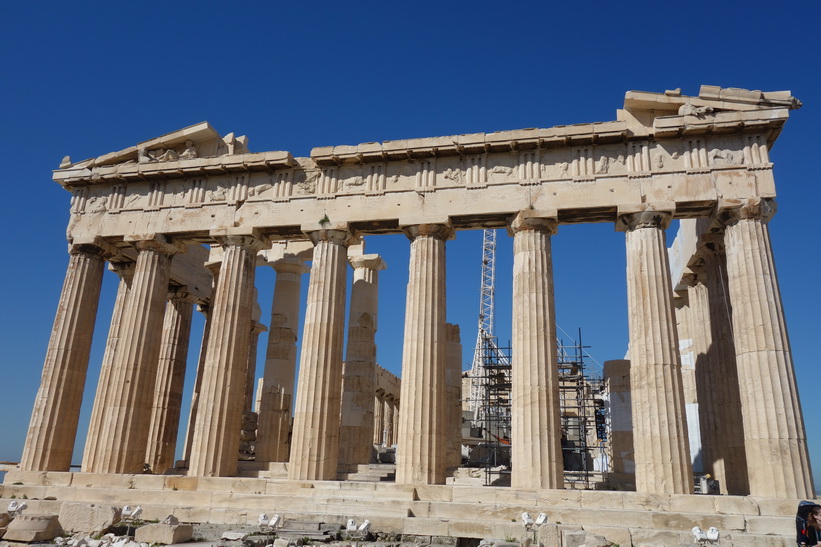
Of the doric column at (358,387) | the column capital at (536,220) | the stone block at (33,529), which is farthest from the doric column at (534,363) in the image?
the stone block at (33,529)

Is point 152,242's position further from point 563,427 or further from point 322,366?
point 563,427

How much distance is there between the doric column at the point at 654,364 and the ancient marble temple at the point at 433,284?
0.06m

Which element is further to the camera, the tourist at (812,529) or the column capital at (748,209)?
the column capital at (748,209)

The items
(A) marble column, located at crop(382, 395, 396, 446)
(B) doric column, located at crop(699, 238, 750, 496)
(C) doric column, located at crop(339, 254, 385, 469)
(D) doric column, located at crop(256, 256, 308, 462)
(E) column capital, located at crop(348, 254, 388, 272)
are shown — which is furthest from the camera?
(A) marble column, located at crop(382, 395, 396, 446)

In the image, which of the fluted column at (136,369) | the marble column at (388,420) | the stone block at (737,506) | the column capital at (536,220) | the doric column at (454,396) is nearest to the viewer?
the stone block at (737,506)

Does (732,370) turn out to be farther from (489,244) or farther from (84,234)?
(489,244)

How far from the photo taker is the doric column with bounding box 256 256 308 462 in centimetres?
2630

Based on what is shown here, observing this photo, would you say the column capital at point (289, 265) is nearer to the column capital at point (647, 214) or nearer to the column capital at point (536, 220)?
the column capital at point (536, 220)

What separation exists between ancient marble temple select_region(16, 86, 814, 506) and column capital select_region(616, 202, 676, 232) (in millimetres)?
56

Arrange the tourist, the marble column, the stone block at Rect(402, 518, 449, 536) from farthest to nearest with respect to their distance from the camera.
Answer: the marble column → the stone block at Rect(402, 518, 449, 536) → the tourist

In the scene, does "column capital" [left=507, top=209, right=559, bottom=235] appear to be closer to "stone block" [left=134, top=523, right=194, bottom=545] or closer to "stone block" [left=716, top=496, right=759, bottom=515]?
"stone block" [left=716, top=496, right=759, bottom=515]

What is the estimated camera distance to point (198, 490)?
19609 millimetres

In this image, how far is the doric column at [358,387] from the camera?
2458 centimetres

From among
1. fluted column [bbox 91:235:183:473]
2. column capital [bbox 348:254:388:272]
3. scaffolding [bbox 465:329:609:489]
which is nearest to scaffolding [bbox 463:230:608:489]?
scaffolding [bbox 465:329:609:489]
